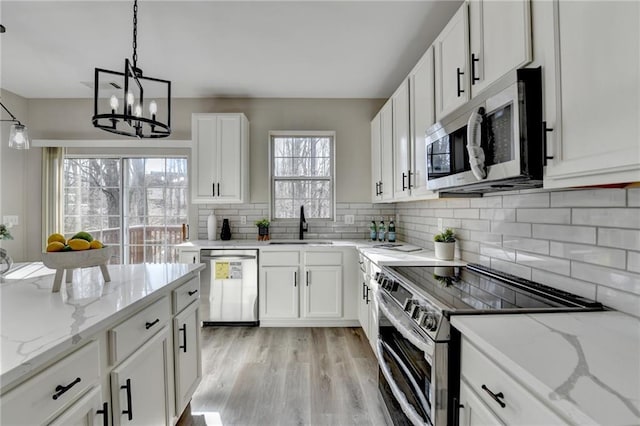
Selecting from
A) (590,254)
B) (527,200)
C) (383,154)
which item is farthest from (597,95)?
(383,154)

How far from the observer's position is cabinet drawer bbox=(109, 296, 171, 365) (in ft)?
3.69

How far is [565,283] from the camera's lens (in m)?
1.31

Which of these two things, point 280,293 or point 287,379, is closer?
point 287,379

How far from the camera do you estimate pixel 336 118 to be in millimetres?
3795

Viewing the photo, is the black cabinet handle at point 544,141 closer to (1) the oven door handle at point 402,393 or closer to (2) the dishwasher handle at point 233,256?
(1) the oven door handle at point 402,393

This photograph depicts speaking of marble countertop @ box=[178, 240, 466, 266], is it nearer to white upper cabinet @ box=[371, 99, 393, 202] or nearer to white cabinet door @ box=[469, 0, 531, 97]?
white upper cabinet @ box=[371, 99, 393, 202]

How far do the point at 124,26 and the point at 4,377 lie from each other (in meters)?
2.55

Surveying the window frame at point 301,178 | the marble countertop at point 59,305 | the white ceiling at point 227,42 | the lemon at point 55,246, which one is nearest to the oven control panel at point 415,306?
the marble countertop at point 59,305

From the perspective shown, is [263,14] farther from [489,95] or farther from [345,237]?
[345,237]

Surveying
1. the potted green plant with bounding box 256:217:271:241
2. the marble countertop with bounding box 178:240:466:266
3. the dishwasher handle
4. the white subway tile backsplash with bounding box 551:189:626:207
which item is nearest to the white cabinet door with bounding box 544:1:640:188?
the white subway tile backsplash with bounding box 551:189:626:207

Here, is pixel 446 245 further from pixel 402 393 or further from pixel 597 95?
pixel 597 95

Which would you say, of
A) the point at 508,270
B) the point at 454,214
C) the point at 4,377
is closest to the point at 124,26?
the point at 4,377

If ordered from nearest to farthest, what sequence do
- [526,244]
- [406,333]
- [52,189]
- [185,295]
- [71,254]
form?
[71,254], [406,333], [526,244], [185,295], [52,189]

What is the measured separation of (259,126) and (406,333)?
3107mm
